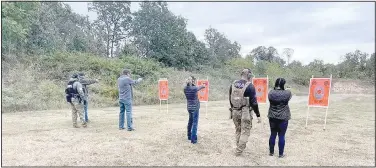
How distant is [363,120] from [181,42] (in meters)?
25.2

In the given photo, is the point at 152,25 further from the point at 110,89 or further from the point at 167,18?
the point at 110,89

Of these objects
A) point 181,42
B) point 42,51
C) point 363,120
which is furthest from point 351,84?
point 42,51

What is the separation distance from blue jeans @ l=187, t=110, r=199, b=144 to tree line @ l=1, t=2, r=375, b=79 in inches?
584

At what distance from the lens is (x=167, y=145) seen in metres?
7.14

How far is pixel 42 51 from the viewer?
22.2m

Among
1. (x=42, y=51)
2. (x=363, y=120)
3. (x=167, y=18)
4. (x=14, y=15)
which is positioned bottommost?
(x=363, y=120)

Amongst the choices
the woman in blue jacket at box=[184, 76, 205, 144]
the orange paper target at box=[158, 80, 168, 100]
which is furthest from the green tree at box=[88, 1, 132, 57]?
the woman in blue jacket at box=[184, 76, 205, 144]

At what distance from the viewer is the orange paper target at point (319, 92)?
982 cm

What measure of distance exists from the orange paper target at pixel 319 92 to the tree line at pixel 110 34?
15816 mm

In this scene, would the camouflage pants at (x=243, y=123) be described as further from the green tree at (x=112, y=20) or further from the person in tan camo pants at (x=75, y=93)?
the green tree at (x=112, y=20)

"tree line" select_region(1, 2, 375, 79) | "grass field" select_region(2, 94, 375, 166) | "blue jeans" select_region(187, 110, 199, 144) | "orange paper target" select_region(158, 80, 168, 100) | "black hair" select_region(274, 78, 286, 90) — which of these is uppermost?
"tree line" select_region(1, 2, 375, 79)

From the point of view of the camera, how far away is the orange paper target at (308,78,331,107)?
9820 millimetres

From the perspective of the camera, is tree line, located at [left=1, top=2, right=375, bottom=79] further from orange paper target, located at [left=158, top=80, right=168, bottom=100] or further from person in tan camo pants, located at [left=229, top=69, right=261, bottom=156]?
person in tan camo pants, located at [left=229, top=69, right=261, bottom=156]

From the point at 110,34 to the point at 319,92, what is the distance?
3029 centimetres
